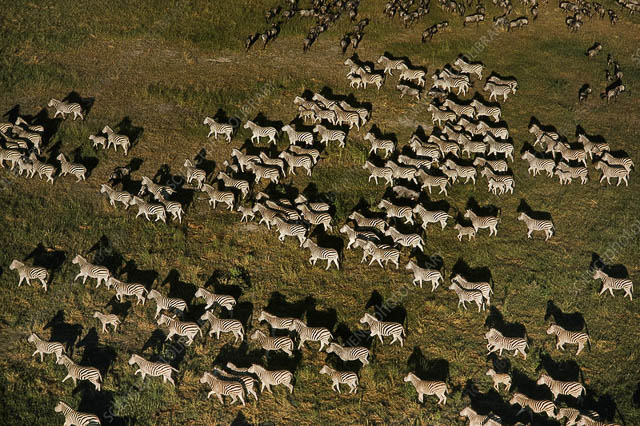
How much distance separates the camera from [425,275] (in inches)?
866

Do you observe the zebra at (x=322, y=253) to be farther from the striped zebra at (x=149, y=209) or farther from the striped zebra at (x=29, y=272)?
the striped zebra at (x=29, y=272)

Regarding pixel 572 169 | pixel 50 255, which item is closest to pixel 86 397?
pixel 50 255

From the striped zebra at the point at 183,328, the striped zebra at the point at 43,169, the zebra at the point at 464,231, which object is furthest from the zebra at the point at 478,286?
the striped zebra at the point at 43,169

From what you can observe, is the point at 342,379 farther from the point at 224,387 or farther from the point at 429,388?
the point at 224,387

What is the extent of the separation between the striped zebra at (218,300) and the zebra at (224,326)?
25.0 inches

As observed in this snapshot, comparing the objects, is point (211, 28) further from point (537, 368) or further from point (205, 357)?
point (537, 368)

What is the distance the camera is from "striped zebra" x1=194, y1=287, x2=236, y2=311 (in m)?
20.6

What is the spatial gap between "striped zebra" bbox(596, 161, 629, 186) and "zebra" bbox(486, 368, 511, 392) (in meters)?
14.0

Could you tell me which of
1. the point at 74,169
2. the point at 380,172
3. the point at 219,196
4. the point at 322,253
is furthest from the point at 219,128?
the point at 322,253

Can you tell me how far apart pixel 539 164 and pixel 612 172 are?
141 inches

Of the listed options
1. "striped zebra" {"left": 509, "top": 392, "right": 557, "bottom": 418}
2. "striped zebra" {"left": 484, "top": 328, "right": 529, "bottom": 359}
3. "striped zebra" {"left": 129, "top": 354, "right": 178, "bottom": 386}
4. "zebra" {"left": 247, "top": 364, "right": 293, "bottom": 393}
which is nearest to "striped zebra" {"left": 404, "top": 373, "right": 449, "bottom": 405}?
"striped zebra" {"left": 509, "top": 392, "right": 557, "bottom": 418}

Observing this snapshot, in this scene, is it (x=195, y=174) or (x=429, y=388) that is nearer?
(x=429, y=388)

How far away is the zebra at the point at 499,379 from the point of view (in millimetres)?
18797

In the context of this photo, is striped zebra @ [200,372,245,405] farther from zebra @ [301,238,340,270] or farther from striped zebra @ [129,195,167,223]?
striped zebra @ [129,195,167,223]
